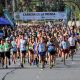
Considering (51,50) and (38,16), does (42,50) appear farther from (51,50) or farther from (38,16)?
(38,16)

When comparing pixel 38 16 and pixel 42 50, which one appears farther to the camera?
pixel 38 16

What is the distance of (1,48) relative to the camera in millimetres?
25609

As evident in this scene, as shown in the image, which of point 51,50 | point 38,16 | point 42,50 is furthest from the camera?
point 38,16

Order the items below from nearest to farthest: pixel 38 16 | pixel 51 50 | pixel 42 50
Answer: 1. pixel 42 50
2. pixel 51 50
3. pixel 38 16

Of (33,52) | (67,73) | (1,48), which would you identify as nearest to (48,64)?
(33,52)

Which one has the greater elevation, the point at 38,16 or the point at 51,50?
the point at 51,50

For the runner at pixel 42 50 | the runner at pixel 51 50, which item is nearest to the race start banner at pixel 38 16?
the runner at pixel 51 50

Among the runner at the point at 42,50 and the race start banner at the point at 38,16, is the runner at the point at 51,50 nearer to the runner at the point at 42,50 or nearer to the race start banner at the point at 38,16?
the runner at the point at 42,50

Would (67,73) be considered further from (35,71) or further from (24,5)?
(24,5)

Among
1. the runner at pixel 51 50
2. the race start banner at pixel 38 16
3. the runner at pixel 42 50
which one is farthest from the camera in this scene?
the race start banner at pixel 38 16

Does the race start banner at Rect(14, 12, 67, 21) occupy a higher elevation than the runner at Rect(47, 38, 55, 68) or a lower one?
lower

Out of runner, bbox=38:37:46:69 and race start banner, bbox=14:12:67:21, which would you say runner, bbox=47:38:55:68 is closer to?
runner, bbox=38:37:46:69

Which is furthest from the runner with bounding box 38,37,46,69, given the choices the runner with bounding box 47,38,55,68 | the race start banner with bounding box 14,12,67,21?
the race start banner with bounding box 14,12,67,21

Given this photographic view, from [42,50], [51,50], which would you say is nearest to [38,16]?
[51,50]
